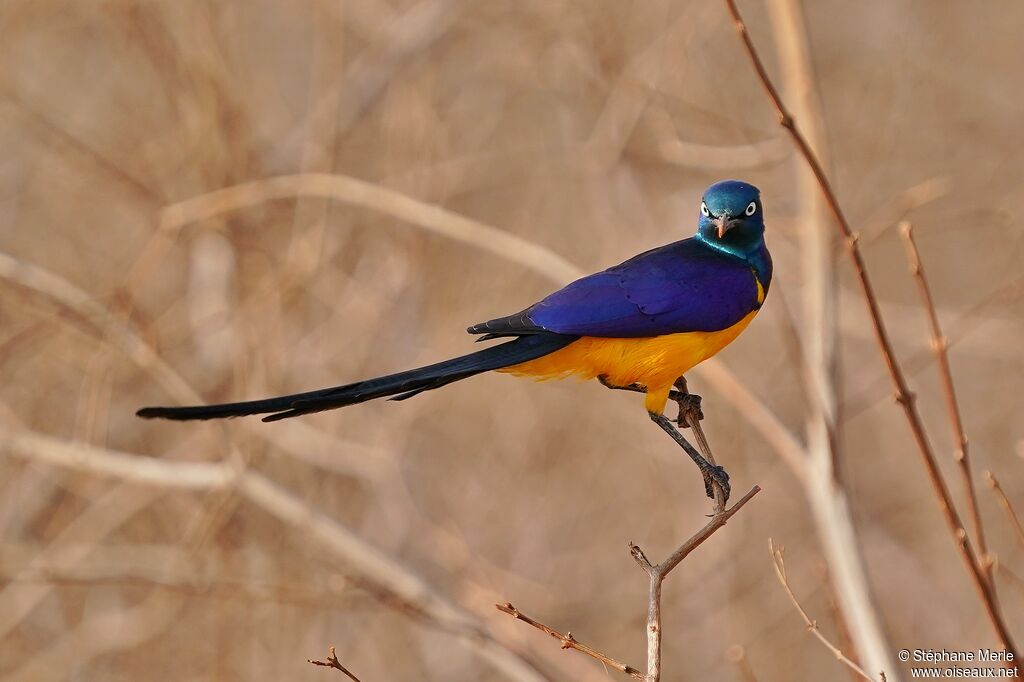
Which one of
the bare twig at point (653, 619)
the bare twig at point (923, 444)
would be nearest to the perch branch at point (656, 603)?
the bare twig at point (653, 619)

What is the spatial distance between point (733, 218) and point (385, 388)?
4.79 ft

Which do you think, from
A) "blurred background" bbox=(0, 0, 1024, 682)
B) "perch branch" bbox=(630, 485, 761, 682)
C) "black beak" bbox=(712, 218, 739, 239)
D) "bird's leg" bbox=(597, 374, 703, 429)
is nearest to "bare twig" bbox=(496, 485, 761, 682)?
"perch branch" bbox=(630, 485, 761, 682)

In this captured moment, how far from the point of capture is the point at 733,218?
4094 mm

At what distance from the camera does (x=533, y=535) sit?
35.9 ft

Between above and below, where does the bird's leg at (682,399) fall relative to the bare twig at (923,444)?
above

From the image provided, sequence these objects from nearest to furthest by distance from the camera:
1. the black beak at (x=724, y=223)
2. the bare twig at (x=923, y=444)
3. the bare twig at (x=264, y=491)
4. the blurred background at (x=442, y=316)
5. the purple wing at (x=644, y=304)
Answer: the bare twig at (x=923, y=444) → the purple wing at (x=644, y=304) → the black beak at (x=724, y=223) → the bare twig at (x=264, y=491) → the blurred background at (x=442, y=316)

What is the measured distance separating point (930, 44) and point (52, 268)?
8.12 meters

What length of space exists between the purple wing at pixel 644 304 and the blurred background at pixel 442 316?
2.42 meters

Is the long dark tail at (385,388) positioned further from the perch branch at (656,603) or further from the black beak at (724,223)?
the perch branch at (656,603)

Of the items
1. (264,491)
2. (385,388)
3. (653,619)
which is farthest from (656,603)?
(264,491)

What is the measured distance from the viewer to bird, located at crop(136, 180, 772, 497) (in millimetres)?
3822

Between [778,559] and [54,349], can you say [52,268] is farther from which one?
[778,559]

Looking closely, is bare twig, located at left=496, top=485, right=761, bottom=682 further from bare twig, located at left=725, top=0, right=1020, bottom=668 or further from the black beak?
the black beak

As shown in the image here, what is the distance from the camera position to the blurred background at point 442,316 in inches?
305
